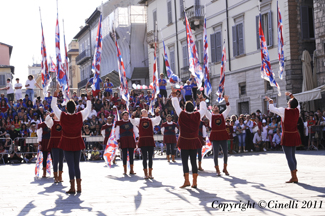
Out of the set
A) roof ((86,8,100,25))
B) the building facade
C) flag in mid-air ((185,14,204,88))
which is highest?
roof ((86,8,100,25))

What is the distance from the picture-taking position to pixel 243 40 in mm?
33812

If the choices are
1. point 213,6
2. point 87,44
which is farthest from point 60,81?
point 87,44

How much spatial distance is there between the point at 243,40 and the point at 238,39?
0.65 m

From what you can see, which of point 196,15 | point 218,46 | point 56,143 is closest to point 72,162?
point 56,143

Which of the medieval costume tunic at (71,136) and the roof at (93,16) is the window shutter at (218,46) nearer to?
the medieval costume tunic at (71,136)

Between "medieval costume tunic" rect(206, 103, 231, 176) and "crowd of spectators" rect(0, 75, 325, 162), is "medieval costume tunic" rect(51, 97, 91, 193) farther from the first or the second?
"crowd of spectators" rect(0, 75, 325, 162)

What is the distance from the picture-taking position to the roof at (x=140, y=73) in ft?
167

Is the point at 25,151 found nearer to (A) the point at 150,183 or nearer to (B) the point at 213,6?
(A) the point at 150,183

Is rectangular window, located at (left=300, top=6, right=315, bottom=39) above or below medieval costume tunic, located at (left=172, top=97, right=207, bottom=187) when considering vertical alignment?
above

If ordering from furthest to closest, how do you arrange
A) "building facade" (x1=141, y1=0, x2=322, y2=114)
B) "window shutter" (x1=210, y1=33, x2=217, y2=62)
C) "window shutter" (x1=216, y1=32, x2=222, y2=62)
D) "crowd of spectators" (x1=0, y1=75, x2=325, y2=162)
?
"window shutter" (x1=210, y1=33, x2=217, y2=62), "window shutter" (x1=216, y1=32, x2=222, y2=62), "building facade" (x1=141, y1=0, x2=322, y2=114), "crowd of spectators" (x1=0, y1=75, x2=325, y2=162)

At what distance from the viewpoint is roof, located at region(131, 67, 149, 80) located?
167 ft

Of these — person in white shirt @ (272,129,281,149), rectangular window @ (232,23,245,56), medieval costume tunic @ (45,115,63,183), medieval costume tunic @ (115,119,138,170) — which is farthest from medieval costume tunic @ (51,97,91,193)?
rectangular window @ (232,23,245,56)

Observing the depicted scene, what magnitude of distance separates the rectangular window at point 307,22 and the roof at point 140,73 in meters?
23.0

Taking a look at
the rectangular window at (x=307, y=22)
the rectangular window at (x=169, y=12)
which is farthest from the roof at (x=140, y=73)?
the rectangular window at (x=307, y=22)
